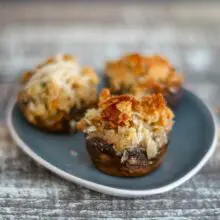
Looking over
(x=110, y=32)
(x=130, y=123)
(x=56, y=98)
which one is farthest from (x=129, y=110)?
(x=110, y=32)

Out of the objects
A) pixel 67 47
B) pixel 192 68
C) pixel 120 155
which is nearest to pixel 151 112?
pixel 120 155

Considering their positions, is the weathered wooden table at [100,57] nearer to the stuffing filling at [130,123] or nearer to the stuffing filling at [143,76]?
the stuffing filling at [130,123]

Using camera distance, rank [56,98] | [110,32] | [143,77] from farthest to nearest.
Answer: [110,32] → [143,77] → [56,98]

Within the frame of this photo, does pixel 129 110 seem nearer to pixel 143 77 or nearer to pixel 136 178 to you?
pixel 136 178

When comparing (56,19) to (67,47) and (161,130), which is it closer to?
(67,47)

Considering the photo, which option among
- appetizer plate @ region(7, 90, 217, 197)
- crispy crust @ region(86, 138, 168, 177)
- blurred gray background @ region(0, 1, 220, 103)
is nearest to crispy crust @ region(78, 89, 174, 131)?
crispy crust @ region(86, 138, 168, 177)

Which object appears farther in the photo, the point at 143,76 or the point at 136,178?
the point at 143,76
